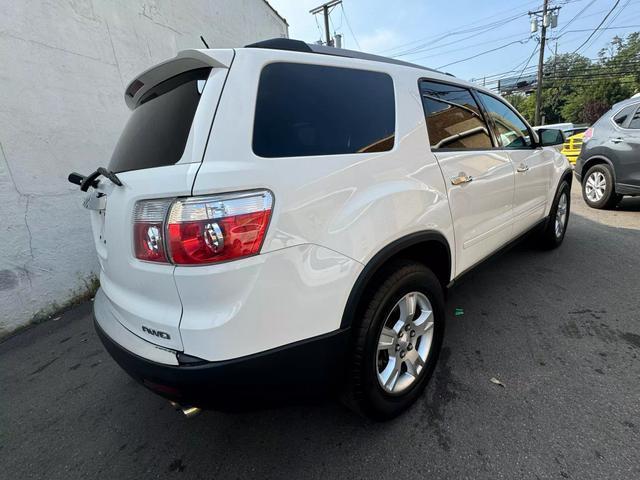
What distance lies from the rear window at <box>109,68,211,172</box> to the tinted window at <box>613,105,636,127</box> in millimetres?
6813

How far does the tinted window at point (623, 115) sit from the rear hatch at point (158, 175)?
22.1 feet

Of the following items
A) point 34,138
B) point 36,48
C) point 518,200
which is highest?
point 36,48

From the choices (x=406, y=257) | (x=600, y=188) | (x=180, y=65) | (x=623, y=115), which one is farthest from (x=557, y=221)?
(x=180, y=65)

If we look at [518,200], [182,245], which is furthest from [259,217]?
[518,200]

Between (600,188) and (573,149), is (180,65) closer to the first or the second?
(600,188)

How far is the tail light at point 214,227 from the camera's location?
3.66 feet

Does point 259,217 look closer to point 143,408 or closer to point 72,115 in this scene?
point 143,408

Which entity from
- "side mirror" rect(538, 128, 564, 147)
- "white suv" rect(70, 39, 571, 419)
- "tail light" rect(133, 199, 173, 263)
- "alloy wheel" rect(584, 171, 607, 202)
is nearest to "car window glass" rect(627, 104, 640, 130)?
"alloy wheel" rect(584, 171, 607, 202)

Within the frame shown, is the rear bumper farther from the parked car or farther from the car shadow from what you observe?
the car shadow

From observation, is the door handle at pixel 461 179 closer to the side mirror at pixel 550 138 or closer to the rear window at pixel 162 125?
the rear window at pixel 162 125

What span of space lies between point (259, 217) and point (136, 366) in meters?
0.82

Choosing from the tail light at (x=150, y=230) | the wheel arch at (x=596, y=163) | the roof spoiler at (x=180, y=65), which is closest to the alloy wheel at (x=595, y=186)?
the wheel arch at (x=596, y=163)

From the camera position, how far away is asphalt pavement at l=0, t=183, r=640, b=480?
1.55m

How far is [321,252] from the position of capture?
1283mm
